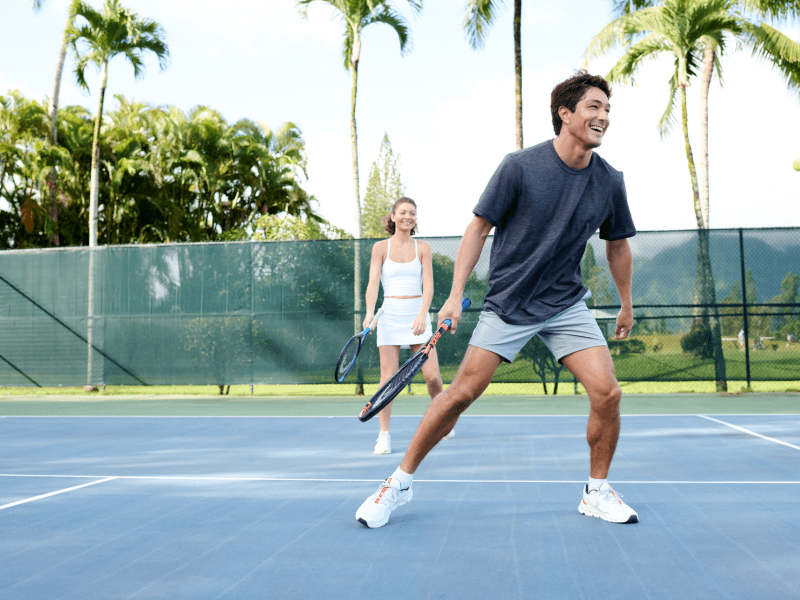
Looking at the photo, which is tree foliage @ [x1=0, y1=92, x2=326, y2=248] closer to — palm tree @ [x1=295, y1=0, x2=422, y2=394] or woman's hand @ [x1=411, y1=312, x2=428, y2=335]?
palm tree @ [x1=295, y1=0, x2=422, y2=394]

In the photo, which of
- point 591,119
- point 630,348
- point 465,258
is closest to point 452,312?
point 465,258

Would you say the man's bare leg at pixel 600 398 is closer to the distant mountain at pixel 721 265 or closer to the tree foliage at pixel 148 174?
the distant mountain at pixel 721 265

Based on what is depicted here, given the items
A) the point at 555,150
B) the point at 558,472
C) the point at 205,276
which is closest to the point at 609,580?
the point at 555,150

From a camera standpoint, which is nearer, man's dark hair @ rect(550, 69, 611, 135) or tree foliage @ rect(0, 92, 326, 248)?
man's dark hair @ rect(550, 69, 611, 135)

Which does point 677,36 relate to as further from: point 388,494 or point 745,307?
point 388,494

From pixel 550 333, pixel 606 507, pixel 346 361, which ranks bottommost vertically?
pixel 606 507

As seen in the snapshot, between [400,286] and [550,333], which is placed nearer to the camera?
[550,333]

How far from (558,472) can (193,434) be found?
306 cm

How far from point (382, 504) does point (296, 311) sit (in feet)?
20.9

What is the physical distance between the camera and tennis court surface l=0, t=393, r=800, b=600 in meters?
2.16

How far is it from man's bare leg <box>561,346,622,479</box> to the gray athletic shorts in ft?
0.13

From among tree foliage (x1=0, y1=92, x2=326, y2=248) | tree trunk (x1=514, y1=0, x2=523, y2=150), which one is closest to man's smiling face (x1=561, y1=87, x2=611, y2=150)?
tree trunk (x1=514, y1=0, x2=523, y2=150)

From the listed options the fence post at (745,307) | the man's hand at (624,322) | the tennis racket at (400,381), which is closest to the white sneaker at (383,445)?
the tennis racket at (400,381)

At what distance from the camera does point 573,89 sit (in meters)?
2.73
